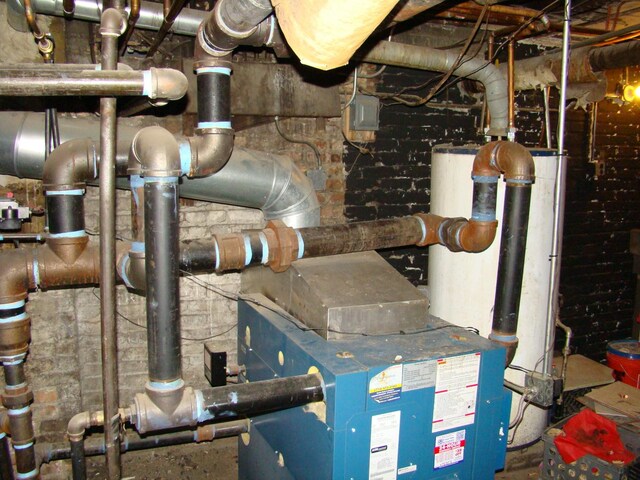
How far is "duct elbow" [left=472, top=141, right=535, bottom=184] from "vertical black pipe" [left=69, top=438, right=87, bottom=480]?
1.87 m

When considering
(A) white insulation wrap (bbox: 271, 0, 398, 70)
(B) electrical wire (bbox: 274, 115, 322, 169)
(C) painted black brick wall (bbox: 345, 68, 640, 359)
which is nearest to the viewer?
(A) white insulation wrap (bbox: 271, 0, 398, 70)

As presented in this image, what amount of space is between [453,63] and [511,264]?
1.16 m

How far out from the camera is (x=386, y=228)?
219cm

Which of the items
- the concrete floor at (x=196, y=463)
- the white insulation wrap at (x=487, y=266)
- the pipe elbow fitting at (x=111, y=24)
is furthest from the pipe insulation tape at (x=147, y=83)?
the concrete floor at (x=196, y=463)

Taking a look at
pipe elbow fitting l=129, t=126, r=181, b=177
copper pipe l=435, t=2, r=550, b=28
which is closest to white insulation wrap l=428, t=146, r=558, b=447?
copper pipe l=435, t=2, r=550, b=28

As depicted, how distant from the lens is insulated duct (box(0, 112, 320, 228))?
6.70 ft

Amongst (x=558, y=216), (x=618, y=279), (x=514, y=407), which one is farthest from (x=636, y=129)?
(x=514, y=407)

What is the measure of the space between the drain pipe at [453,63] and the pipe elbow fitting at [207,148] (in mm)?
962

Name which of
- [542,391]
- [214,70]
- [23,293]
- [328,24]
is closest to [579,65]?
[542,391]

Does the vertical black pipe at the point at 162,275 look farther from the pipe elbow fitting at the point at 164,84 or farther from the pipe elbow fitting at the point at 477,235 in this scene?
the pipe elbow fitting at the point at 477,235

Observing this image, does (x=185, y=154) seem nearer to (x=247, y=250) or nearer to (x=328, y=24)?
(x=247, y=250)

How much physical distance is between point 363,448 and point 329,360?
29 centimetres

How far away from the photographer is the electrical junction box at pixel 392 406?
5.23ft

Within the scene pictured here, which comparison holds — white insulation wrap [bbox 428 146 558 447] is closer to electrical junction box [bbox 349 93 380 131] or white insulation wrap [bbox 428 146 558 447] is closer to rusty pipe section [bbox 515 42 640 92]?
electrical junction box [bbox 349 93 380 131]
